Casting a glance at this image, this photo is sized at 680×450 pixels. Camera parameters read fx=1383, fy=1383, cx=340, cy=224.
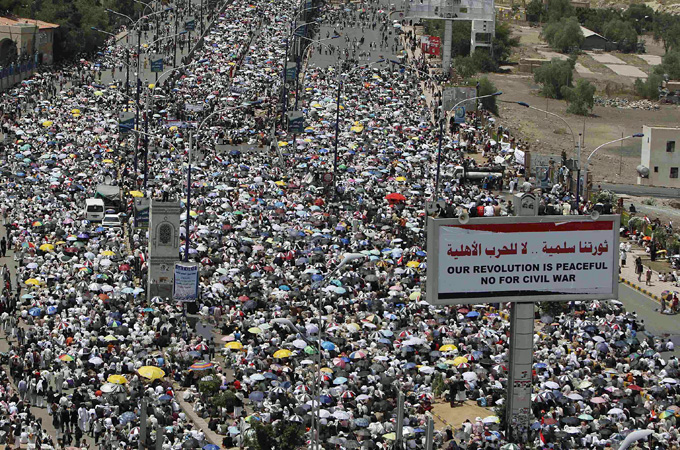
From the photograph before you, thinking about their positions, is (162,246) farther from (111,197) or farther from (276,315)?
(111,197)

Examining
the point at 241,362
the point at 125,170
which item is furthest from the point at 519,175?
the point at 241,362

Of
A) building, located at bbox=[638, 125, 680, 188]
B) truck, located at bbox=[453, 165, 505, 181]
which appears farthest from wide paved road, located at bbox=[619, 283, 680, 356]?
building, located at bbox=[638, 125, 680, 188]

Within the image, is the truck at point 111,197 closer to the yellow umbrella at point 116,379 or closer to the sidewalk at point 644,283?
the sidewalk at point 644,283

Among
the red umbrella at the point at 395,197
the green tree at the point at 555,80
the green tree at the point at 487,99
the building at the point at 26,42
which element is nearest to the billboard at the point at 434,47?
the green tree at the point at 487,99

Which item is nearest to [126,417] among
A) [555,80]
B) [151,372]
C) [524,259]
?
[151,372]

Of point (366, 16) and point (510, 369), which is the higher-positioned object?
point (366, 16)

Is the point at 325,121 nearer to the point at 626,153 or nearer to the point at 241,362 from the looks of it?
the point at 626,153
